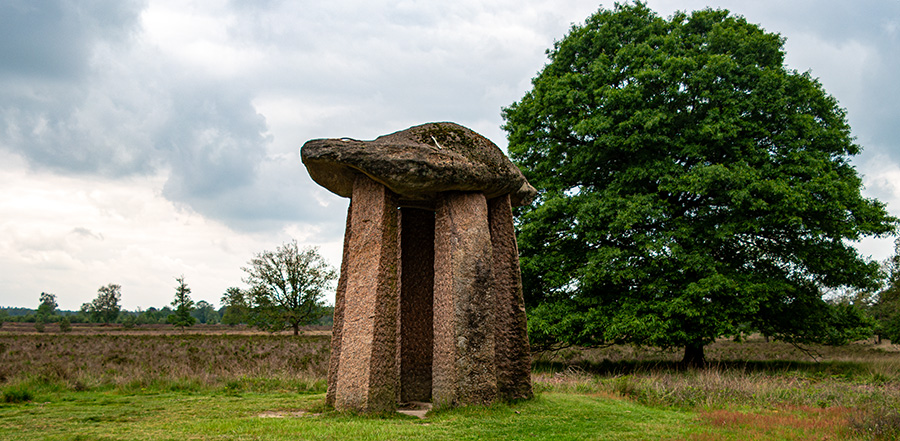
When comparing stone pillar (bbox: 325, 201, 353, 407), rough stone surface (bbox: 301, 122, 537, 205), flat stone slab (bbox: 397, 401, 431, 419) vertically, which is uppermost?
rough stone surface (bbox: 301, 122, 537, 205)

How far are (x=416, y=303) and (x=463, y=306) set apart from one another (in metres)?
1.99

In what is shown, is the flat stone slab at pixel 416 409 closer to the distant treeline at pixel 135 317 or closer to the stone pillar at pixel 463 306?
the stone pillar at pixel 463 306

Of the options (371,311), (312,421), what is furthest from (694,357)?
(312,421)

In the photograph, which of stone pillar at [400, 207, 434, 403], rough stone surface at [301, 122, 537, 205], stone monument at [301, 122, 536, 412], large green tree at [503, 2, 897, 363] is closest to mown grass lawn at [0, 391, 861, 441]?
stone monument at [301, 122, 536, 412]

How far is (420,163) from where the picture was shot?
7473 millimetres

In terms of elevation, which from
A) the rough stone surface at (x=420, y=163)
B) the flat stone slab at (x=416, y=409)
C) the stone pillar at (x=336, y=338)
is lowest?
the flat stone slab at (x=416, y=409)

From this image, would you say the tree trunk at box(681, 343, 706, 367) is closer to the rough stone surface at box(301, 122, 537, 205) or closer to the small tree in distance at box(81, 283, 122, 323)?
the rough stone surface at box(301, 122, 537, 205)

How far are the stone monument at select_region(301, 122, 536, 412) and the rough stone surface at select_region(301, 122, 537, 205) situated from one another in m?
0.02

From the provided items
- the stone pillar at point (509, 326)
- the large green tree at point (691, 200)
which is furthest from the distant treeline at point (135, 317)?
the stone pillar at point (509, 326)

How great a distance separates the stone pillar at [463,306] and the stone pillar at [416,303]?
4.71 feet

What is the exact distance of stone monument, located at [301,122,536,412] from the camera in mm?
7367

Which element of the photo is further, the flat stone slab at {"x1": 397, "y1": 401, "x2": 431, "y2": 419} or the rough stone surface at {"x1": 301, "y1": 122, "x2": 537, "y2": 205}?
the flat stone slab at {"x1": 397, "y1": 401, "x2": 431, "y2": 419}

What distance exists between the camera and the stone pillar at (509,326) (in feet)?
27.0

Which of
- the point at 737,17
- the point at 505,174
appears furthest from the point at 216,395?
the point at 737,17
